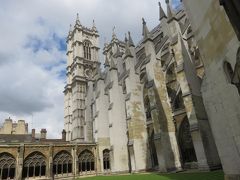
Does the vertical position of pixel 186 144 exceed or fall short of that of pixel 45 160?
it falls short

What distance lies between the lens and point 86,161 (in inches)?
1187

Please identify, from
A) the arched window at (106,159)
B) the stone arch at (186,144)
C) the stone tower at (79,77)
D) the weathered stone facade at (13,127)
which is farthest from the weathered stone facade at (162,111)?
the weathered stone facade at (13,127)

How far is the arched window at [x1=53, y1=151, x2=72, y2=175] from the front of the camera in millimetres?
27564

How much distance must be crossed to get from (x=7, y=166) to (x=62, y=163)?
21.5 ft

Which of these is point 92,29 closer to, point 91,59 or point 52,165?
point 91,59

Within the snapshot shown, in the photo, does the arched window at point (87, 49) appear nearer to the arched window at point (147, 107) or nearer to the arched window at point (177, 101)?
the arched window at point (147, 107)

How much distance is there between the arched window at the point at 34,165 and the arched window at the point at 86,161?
200 inches

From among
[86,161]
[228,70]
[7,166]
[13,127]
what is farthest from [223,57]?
[13,127]

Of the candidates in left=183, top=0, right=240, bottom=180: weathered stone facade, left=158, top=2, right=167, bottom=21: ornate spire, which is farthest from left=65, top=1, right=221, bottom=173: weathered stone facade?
left=183, top=0, right=240, bottom=180: weathered stone facade

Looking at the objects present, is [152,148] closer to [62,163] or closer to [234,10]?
[62,163]

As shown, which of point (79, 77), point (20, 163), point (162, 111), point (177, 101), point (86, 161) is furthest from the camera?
point (79, 77)

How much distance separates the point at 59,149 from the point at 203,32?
25.1 meters

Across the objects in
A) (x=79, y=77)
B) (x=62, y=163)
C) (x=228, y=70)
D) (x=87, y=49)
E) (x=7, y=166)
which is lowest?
(x=62, y=163)

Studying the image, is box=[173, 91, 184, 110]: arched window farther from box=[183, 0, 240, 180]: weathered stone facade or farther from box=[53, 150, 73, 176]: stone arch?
box=[53, 150, 73, 176]: stone arch
